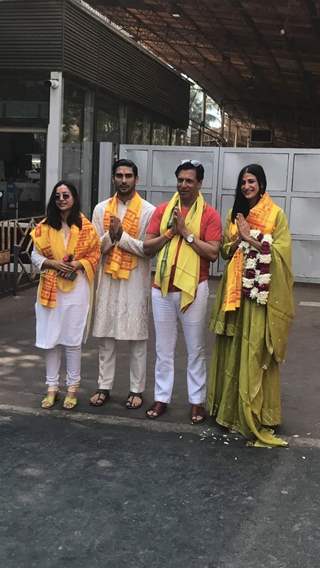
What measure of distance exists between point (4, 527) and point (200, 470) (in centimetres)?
119

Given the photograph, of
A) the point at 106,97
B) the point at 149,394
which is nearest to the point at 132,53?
the point at 106,97

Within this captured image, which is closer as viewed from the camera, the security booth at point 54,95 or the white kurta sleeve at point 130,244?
the white kurta sleeve at point 130,244

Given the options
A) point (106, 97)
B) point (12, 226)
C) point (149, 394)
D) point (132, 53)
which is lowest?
point (149, 394)

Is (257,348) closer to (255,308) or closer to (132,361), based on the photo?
(255,308)

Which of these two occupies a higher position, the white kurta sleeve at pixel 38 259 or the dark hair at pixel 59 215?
the dark hair at pixel 59 215

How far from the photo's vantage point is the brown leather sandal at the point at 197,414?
4.55 metres

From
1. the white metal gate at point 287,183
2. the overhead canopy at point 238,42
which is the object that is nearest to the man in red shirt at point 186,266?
the white metal gate at point 287,183

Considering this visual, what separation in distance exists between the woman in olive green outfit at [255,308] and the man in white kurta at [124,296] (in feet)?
2.14

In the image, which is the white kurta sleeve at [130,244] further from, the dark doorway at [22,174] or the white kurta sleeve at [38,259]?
the dark doorway at [22,174]

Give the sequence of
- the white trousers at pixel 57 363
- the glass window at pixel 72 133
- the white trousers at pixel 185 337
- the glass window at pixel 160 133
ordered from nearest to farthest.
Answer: the white trousers at pixel 185 337, the white trousers at pixel 57 363, the glass window at pixel 72 133, the glass window at pixel 160 133

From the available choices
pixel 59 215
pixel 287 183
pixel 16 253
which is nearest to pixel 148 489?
pixel 59 215

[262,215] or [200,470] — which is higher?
[262,215]

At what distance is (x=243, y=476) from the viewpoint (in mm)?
3730

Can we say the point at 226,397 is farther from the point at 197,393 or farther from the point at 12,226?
the point at 12,226
